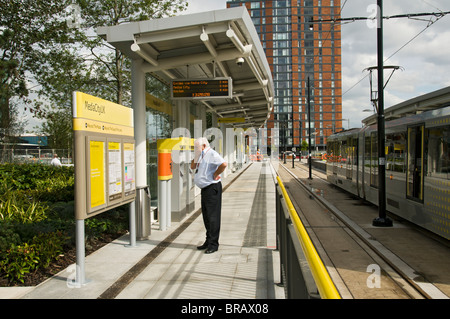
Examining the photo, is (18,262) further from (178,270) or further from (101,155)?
(178,270)

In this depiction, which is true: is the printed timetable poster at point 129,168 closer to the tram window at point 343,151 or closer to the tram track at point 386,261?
the tram track at point 386,261

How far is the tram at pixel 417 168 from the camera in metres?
7.42

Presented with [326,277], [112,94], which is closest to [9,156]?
[112,94]

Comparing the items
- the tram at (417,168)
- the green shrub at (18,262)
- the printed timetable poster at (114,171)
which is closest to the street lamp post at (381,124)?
the tram at (417,168)

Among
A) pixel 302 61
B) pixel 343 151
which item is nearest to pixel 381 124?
pixel 343 151

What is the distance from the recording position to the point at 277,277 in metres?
5.09

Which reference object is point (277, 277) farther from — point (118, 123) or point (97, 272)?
point (118, 123)

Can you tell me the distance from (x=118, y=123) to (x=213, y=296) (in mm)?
3086

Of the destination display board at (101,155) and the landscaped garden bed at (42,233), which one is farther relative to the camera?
the landscaped garden bed at (42,233)

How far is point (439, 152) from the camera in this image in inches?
299

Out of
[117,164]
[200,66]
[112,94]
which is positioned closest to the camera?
[117,164]

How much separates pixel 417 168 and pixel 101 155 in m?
6.93

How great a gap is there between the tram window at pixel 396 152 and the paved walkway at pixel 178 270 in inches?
160

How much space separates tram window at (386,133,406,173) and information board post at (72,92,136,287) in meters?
6.76
